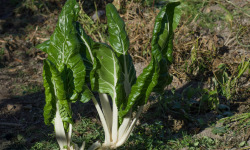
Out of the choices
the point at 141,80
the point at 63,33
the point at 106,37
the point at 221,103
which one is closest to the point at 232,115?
the point at 221,103

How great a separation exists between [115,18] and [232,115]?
1817mm

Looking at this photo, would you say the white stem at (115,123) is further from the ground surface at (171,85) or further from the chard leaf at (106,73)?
the ground surface at (171,85)

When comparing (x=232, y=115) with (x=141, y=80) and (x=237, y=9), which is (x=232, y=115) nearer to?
(x=141, y=80)

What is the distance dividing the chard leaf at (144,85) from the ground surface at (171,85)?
0.70 m

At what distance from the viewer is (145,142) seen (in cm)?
295

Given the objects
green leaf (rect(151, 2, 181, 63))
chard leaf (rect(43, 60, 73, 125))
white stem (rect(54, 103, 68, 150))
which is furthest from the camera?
white stem (rect(54, 103, 68, 150))

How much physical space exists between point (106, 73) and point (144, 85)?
32 cm

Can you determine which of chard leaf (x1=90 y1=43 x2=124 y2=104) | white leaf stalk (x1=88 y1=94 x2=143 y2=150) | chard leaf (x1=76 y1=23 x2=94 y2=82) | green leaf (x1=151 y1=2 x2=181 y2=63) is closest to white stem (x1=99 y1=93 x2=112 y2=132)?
white leaf stalk (x1=88 y1=94 x2=143 y2=150)

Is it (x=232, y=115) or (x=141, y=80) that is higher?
(x=141, y=80)

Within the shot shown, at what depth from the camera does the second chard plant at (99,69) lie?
7.61ft

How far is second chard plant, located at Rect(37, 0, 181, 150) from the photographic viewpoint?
7.61ft

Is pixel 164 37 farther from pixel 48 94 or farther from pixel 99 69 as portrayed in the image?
pixel 48 94

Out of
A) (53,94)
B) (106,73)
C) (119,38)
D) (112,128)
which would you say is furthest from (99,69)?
(112,128)

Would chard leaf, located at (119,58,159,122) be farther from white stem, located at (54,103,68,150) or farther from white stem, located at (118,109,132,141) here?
white stem, located at (54,103,68,150)
